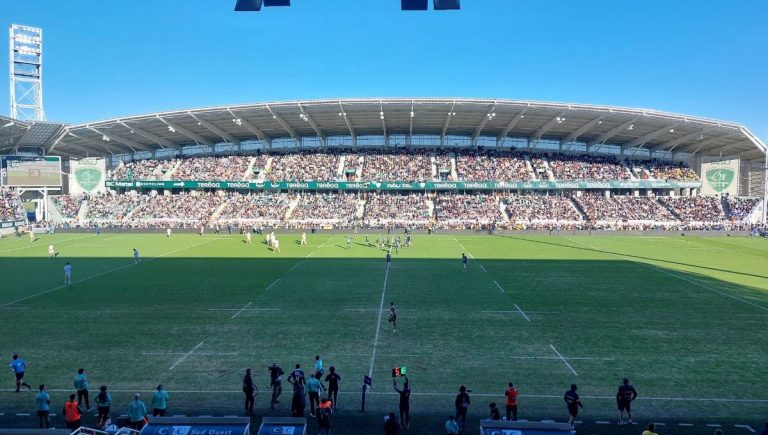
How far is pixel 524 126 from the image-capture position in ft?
217

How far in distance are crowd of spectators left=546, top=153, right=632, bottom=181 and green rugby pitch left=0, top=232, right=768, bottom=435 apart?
117 feet

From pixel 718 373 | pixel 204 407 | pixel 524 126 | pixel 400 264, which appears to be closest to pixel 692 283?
pixel 718 373

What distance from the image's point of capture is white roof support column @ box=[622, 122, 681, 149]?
60866 mm

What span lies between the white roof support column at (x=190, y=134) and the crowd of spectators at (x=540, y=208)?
147 ft

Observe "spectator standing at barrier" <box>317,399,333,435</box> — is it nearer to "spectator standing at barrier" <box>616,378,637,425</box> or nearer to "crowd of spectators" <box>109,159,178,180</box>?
"spectator standing at barrier" <box>616,378,637,425</box>

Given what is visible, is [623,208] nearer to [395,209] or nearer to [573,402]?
[395,209]

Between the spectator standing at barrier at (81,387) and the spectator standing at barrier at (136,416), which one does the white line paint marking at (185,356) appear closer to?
the spectator standing at barrier at (81,387)

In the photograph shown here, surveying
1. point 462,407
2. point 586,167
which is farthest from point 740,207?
point 462,407

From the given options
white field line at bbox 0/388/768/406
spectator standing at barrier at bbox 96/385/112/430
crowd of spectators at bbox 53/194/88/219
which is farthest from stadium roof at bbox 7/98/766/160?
spectator standing at barrier at bbox 96/385/112/430

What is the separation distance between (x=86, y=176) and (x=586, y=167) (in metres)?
72.8

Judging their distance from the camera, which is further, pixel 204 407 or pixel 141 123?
pixel 141 123

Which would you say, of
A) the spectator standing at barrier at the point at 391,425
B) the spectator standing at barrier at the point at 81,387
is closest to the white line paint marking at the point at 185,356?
the spectator standing at barrier at the point at 81,387

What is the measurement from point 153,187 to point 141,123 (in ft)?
37.5

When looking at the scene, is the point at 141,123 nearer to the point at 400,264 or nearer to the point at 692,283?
the point at 400,264
